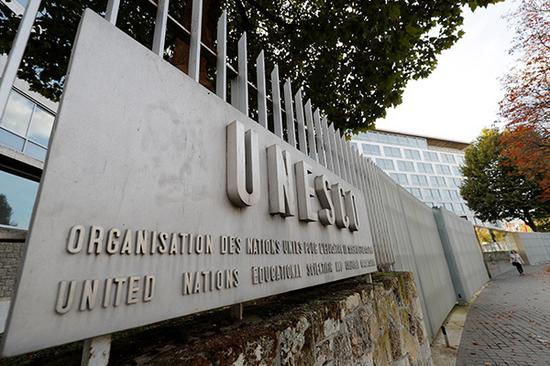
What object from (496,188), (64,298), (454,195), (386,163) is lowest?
(64,298)

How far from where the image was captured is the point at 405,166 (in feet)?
158

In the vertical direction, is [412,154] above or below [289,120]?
above

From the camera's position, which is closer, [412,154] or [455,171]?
[412,154]

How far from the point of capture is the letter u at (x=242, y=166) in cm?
151

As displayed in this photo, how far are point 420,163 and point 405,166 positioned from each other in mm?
4170

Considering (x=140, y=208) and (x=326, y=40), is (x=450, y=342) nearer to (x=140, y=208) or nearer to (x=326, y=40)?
(x=326, y=40)

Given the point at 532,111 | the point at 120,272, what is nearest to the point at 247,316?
the point at 120,272

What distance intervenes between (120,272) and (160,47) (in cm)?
121

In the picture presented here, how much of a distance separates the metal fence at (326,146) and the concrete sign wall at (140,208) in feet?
0.67

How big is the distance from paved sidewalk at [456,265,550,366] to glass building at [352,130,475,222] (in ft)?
123

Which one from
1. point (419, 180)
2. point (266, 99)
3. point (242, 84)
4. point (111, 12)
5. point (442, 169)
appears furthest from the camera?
point (442, 169)

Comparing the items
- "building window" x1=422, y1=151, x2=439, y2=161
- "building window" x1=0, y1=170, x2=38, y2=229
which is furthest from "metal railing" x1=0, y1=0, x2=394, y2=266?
"building window" x1=422, y1=151, x2=439, y2=161

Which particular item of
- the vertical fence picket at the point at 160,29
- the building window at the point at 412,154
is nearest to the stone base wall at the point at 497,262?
the vertical fence picket at the point at 160,29

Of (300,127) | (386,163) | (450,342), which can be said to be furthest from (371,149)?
(300,127)
